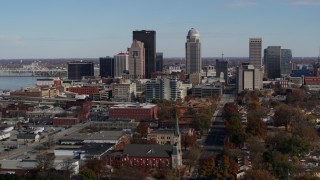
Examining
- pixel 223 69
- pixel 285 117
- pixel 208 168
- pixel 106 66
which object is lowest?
pixel 208 168

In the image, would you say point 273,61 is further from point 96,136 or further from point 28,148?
point 28,148

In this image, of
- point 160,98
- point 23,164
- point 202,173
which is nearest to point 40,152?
point 23,164

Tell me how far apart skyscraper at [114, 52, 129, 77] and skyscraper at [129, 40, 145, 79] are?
3.65 m

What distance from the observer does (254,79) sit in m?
47.3

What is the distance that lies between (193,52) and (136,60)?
7.37 metres

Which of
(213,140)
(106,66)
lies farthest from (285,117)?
(106,66)

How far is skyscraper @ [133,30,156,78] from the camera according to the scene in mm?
57438

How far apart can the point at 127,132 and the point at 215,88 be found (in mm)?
20718

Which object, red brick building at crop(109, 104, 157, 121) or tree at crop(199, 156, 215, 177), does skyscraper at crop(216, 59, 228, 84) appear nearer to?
red brick building at crop(109, 104, 157, 121)

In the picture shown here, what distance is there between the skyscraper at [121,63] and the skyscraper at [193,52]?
21.9 ft

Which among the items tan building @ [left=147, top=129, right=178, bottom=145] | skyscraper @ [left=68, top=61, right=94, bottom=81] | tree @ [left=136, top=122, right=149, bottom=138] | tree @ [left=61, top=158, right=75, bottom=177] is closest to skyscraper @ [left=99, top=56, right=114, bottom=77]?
skyscraper @ [left=68, top=61, right=94, bottom=81]

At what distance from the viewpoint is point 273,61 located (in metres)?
61.5

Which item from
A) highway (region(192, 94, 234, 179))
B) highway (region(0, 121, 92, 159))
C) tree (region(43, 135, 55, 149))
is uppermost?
Result: tree (region(43, 135, 55, 149))

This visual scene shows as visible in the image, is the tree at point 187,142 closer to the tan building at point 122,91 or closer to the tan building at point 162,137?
the tan building at point 162,137
